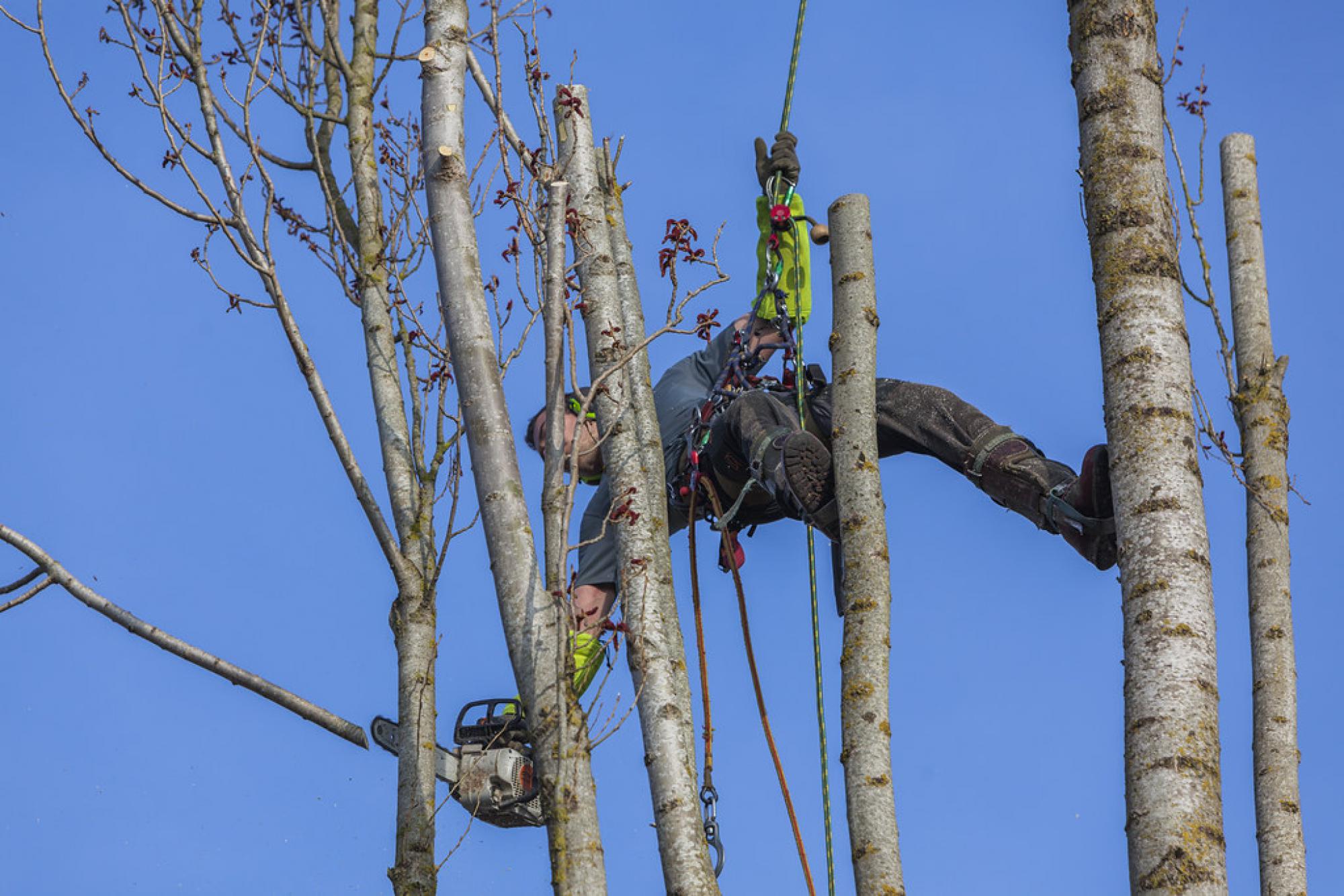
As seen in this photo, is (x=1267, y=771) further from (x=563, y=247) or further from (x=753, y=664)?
(x=563, y=247)

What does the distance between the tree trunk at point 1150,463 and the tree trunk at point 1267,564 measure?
2655mm

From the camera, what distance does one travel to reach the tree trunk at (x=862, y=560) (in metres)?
3.95

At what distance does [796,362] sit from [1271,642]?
1.83 m

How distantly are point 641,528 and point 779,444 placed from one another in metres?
0.65

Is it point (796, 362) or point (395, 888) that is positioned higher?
point (796, 362)

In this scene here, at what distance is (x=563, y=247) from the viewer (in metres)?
3.80

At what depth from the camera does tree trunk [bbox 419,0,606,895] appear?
350 centimetres

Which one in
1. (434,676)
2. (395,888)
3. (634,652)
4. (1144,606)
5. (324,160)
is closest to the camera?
(1144,606)

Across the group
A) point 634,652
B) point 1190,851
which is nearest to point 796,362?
point 634,652

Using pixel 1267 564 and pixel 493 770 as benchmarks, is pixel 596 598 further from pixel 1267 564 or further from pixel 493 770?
pixel 1267 564

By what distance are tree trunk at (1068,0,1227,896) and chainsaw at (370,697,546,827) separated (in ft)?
10.4

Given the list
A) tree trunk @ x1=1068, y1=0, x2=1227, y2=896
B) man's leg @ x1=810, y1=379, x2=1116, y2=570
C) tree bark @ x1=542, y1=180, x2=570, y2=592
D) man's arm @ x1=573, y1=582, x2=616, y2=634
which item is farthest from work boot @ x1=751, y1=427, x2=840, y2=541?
tree trunk @ x1=1068, y1=0, x2=1227, y2=896

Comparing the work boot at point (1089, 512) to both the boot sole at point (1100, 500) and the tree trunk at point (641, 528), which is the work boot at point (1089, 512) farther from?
the tree trunk at point (641, 528)

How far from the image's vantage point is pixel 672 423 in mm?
5758
